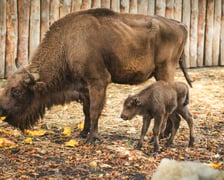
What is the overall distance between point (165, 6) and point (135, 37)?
5769 mm

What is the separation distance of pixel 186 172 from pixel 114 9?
28.3 feet

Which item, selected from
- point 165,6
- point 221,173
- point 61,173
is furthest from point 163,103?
point 165,6

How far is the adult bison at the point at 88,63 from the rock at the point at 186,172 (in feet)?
9.90

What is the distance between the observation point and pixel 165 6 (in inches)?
492

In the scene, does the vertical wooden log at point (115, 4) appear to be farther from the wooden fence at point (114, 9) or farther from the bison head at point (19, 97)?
the bison head at point (19, 97)

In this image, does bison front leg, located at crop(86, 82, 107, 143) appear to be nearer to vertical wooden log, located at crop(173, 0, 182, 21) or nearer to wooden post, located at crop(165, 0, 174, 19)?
wooden post, located at crop(165, 0, 174, 19)

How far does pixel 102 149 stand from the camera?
6336mm

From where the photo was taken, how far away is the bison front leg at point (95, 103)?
6.64 metres

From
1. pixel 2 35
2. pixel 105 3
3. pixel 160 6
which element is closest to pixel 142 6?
pixel 160 6

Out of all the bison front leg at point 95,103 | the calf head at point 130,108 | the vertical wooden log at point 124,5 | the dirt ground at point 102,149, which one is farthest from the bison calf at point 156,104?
the vertical wooden log at point 124,5

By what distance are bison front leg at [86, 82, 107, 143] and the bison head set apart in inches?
30.1

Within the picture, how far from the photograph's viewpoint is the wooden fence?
10523 mm

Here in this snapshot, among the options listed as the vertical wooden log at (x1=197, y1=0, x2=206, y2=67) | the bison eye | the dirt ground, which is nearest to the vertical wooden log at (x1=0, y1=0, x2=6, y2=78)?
the dirt ground

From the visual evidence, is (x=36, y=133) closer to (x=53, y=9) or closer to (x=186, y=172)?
(x=186, y=172)
